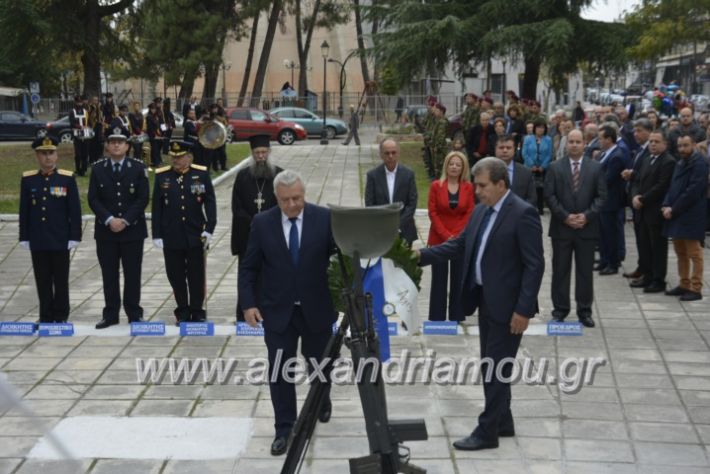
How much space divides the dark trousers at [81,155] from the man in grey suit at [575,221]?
50.4 feet

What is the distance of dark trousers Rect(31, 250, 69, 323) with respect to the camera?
9.88m

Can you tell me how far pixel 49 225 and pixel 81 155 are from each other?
13.7 metres

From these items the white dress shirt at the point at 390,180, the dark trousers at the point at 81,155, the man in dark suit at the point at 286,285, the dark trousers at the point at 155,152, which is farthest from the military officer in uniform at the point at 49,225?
the dark trousers at the point at 155,152

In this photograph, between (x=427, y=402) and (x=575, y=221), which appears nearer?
(x=427, y=402)

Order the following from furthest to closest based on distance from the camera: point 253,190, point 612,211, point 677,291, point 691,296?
1. point 612,211
2. point 677,291
3. point 691,296
4. point 253,190

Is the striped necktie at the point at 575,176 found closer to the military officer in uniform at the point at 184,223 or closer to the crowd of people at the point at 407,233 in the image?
the crowd of people at the point at 407,233

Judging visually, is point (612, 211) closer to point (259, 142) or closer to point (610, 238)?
point (610, 238)

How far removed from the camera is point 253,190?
9.60m

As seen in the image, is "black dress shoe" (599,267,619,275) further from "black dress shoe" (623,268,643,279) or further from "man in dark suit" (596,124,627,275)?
"black dress shoe" (623,268,643,279)

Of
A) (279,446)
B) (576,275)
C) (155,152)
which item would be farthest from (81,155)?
(279,446)

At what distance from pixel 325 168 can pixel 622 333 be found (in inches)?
655

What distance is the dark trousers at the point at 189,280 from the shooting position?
9.98m

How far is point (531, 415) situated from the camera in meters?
7.14

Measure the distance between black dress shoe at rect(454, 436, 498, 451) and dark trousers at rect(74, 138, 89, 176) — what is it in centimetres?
1815
